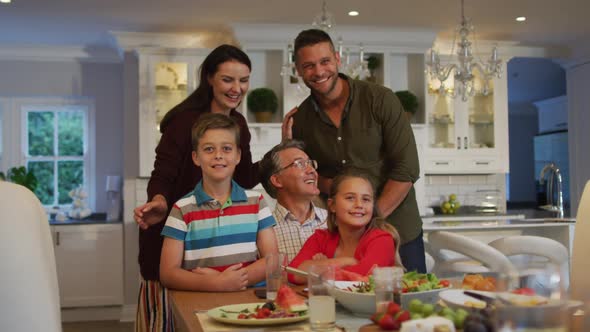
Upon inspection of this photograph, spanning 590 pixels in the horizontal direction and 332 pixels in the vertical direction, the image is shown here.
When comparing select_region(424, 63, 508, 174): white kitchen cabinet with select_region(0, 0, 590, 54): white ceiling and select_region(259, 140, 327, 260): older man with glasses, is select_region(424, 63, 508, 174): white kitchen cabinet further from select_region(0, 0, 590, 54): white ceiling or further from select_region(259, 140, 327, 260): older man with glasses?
select_region(259, 140, 327, 260): older man with glasses

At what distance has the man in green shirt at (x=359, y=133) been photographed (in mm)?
2250

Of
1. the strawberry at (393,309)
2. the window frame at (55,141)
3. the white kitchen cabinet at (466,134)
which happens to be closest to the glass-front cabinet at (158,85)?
the window frame at (55,141)

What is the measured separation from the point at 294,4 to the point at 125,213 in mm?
2393

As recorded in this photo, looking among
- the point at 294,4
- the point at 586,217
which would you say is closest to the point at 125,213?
the point at 294,4

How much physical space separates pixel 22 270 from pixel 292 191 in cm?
119

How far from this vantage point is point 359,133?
2.32 m

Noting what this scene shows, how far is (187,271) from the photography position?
1.80m

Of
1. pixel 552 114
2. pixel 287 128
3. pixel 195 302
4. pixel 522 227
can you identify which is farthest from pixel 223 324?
pixel 552 114

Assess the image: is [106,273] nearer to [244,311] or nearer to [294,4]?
[294,4]

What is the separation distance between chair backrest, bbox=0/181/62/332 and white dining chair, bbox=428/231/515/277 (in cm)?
170

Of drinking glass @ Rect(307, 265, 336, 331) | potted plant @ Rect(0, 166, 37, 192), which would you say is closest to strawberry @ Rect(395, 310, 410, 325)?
drinking glass @ Rect(307, 265, 336, 331)

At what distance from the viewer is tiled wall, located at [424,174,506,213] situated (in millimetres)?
6836

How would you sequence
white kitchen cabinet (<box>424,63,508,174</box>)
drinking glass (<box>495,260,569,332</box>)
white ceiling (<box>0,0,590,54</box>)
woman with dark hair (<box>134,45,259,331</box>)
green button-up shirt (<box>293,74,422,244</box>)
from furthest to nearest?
white kitchen cabinet (<box>424,63,508,174</box>) < white ceiling (<box>0,0,590,54</box>) < green button-up shirt (<box>293,74,422,244</box>) < woman with dark hair (<box>134,45,259,331</box>) < drinking glass (<box>495,260,569,332</box>)

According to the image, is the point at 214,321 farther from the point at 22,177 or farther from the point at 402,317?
the point at 22,177
